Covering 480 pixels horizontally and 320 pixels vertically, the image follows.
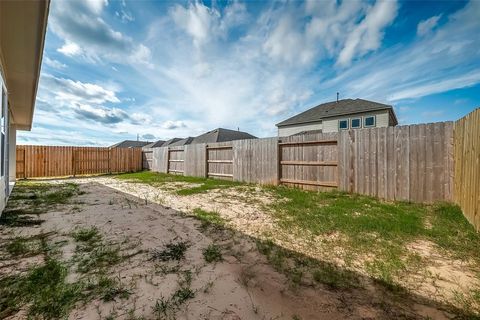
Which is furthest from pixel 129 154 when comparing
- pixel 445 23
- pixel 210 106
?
pixel 445 23

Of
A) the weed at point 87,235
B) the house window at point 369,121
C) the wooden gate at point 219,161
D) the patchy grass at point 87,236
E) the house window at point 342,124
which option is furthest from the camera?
the house window at point 342,124

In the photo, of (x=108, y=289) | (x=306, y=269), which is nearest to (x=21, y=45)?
(x=108, y=289)

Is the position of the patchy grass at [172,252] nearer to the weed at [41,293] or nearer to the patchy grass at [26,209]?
the weed at [41,293]

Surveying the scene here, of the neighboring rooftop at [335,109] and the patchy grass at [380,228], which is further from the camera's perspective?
the neighboring rooftop at [335,109]

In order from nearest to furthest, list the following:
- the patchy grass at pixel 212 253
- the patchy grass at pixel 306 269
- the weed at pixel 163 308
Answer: the weed at pixel 163 308 < the patchy grass at pixel 306 269 < the patchy grass at pixel 212 253

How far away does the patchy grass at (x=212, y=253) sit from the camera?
241 cm

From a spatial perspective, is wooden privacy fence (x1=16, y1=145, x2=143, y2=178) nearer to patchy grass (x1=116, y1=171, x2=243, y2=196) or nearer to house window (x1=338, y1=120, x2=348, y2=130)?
patchy grass (x1=116, y1=171, x2=243, y2=196)

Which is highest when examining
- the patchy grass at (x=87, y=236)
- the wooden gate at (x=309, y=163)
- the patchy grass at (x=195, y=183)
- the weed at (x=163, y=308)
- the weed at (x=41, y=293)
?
the wooden gate at (x=309, y=163)

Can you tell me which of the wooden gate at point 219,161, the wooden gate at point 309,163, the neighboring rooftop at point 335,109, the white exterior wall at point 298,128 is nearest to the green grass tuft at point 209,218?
the wooden gate at point 309,163

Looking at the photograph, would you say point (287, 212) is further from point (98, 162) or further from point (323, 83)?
point (98, 162)

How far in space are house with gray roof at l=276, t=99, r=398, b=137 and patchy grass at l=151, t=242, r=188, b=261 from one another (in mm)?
16604

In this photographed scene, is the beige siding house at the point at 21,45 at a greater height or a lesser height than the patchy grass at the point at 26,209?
greater

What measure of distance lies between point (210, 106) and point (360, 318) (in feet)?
41.1

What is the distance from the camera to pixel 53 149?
12.5m
